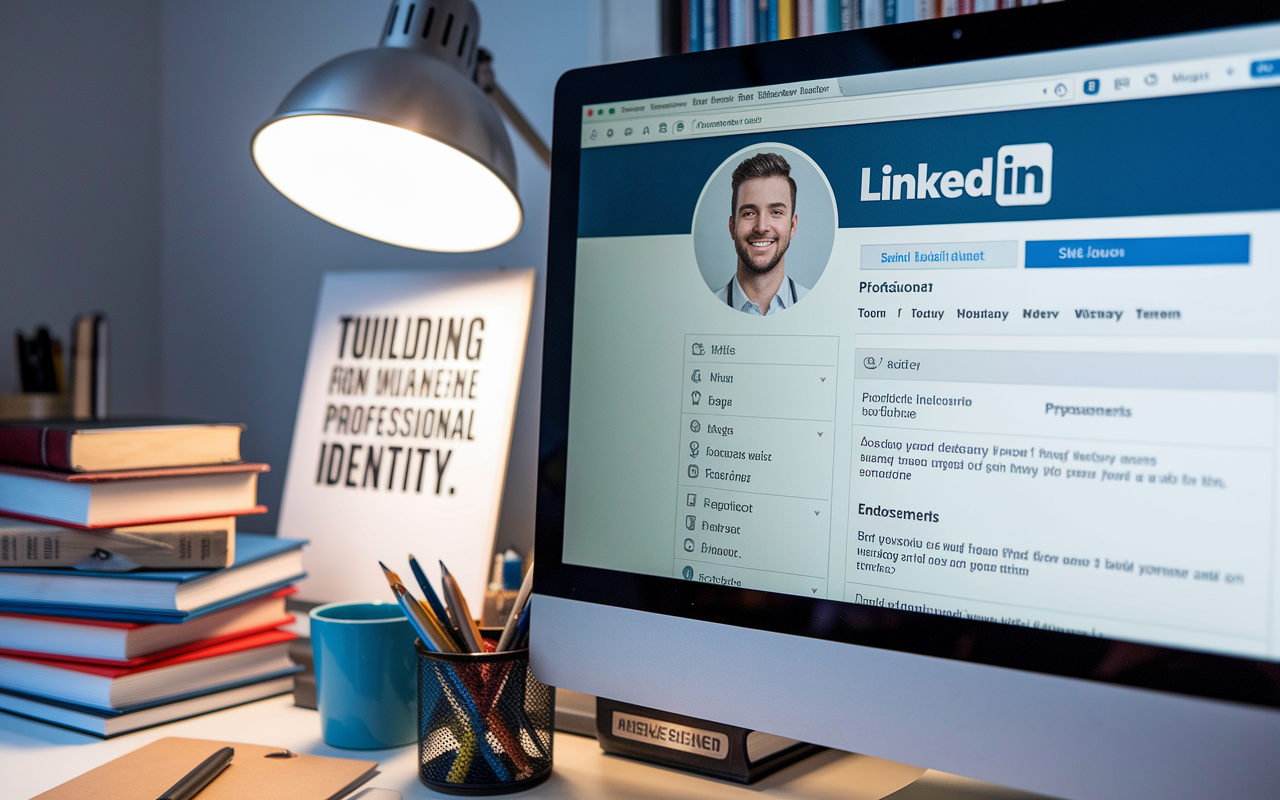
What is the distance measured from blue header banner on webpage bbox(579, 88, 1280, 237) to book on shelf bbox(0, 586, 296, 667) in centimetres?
51

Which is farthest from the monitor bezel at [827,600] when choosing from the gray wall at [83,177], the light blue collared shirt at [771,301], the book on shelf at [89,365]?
the gray wall at [83,177]

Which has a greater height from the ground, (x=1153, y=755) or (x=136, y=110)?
(x=136, y=110)

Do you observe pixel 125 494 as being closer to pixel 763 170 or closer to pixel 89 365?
pixel 89 365

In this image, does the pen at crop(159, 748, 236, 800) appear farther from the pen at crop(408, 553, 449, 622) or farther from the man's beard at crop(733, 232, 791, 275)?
the man's beard at crop(733, 232, 791, 275)

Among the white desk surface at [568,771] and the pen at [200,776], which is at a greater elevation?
the pen at [200,776]

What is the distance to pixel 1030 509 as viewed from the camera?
1.37 ft

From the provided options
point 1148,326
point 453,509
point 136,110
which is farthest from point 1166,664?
point 136,110

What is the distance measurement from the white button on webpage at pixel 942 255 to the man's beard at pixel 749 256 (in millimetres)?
46

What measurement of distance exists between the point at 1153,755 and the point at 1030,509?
0.12 meters

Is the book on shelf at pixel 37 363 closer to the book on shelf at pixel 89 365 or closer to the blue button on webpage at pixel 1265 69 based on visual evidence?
the book on shelf at pixel 89 365

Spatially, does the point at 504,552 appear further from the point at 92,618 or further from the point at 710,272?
the point at 710,272

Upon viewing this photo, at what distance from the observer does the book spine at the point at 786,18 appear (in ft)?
2.46

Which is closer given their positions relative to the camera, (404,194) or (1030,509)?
(1030,509)

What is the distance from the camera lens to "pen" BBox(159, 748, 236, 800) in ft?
1.67
